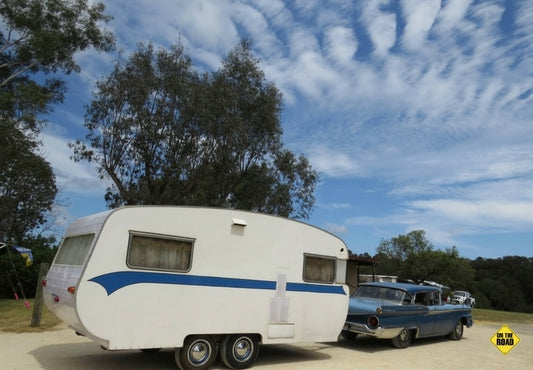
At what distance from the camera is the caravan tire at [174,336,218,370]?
24.9ft

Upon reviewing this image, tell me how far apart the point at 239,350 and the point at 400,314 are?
4.88 metres

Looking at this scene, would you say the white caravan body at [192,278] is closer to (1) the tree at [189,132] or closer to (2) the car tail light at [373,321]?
(2) the car tail light at [373,321]

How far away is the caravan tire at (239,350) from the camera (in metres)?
8.09

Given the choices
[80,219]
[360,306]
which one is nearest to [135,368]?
[80,219]

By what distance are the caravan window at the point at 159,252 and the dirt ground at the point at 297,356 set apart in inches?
81.4

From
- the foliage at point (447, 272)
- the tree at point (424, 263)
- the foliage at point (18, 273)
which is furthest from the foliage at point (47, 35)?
the tree at point (424, 263)

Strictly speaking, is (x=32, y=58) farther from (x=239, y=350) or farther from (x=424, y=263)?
(x=424, y=263)

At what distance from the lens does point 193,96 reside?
2247 cm

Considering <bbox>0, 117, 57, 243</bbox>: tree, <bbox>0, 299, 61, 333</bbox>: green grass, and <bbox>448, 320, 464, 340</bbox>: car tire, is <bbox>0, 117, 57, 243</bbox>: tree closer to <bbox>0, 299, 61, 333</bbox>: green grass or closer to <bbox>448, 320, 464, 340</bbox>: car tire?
<bbox>0, 299, 61, 333</bbox>: green grass

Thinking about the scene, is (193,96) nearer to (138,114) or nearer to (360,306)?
(138,114)

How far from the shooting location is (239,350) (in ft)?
27.2

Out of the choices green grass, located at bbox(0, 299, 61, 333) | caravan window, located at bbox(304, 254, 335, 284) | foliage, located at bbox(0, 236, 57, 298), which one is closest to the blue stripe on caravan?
caravan window, located at bbox(304, 254, 335, 284)

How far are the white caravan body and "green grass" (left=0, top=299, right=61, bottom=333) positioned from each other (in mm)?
4894

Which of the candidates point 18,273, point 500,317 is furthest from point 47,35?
point 500,317
